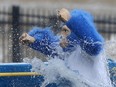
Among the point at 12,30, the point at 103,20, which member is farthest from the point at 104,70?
the point at 103,20

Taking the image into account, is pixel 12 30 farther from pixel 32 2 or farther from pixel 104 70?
pixel 32 2

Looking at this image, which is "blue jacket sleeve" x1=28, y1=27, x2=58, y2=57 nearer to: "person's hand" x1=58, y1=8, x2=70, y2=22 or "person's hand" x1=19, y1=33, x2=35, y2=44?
"person's hand" x1=19, y1=33, x2=35, y2=44

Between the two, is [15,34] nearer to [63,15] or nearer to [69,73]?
[69,73]

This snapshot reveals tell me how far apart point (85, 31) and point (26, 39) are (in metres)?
0.53

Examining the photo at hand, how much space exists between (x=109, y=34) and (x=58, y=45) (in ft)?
17.8

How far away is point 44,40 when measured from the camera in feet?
15.1

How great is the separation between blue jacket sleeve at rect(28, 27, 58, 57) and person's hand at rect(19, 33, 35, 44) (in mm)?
58

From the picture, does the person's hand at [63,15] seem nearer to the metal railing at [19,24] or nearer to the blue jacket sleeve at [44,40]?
the blue jacket sleeve at [44,40]

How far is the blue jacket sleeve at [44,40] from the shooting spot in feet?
15.0

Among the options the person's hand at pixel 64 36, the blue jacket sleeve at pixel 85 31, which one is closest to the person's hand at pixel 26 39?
the person's hand at pixel 64 36

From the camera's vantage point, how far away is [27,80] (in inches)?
197

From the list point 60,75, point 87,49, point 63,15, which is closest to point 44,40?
point 60,75

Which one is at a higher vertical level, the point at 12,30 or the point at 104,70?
the point at 12,30

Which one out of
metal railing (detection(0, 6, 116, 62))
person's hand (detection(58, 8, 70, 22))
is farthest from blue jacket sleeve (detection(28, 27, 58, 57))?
metal railing (detection(0, 6, 116, 62))
